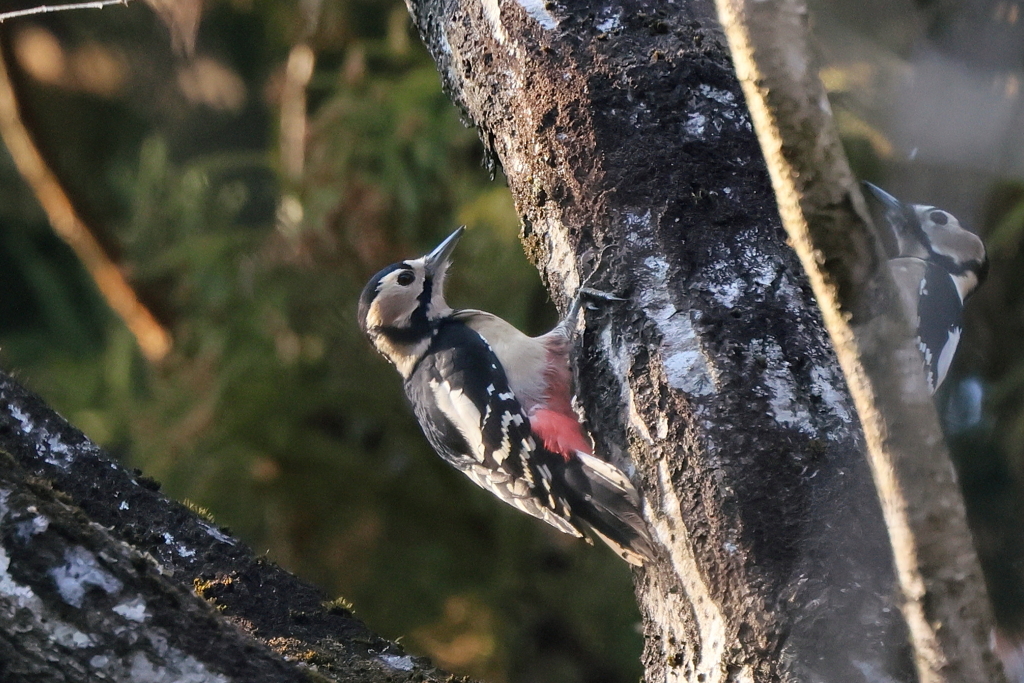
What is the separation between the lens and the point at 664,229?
2072mm

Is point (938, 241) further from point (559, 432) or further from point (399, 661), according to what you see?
point (399, 661)

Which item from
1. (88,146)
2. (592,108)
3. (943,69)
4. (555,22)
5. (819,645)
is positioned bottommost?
(819,645)

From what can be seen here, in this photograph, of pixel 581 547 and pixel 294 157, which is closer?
pixel 581 547

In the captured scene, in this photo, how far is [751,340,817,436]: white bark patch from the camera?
5.89 ft

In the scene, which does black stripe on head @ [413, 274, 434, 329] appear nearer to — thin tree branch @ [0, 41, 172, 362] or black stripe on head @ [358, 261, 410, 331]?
black stripe on head @ [358, 261, 410, 331]

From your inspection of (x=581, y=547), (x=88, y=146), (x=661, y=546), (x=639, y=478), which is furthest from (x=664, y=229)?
(x=88, y=146)

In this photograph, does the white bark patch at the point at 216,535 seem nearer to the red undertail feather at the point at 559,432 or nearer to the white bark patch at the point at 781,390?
the red undertail feather at the point at 559,432

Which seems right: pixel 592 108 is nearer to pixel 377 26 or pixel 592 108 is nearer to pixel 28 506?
pixel 28 506

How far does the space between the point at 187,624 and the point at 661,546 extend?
2.80ft

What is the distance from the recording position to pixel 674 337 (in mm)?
1949

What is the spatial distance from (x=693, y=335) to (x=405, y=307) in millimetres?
1357

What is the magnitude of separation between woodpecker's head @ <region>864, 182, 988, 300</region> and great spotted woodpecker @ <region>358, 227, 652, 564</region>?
110cm

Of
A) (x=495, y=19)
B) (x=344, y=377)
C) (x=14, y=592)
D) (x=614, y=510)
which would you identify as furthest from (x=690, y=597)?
(x=344, y=377)

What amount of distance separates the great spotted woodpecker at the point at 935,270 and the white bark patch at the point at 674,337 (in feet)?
3.21
